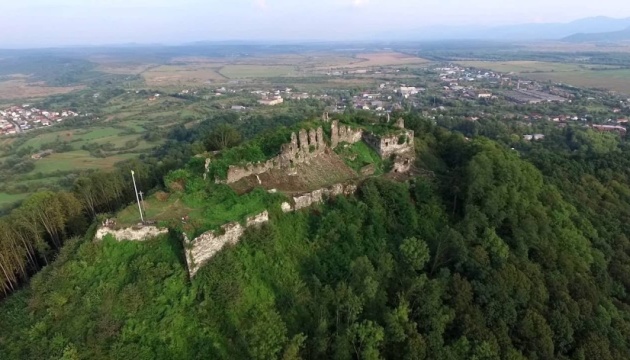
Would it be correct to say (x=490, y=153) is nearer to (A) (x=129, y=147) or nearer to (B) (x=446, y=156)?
(B) (x=446, y=156)

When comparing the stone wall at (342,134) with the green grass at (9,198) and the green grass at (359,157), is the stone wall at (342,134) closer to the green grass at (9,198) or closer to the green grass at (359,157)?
the green grass at (359,157)

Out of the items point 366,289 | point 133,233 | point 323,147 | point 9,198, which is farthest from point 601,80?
point 133,233

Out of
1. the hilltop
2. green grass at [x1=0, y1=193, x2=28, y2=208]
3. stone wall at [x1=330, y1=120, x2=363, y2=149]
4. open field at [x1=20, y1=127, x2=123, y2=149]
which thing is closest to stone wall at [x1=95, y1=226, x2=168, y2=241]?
the hilltop

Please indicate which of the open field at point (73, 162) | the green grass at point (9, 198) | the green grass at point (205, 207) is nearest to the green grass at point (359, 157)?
the green grass at point (205, 207)

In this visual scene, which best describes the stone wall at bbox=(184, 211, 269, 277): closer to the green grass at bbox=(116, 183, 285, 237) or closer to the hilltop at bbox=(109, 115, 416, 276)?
the hilltop at bbox=(109, 115, 416, 276)

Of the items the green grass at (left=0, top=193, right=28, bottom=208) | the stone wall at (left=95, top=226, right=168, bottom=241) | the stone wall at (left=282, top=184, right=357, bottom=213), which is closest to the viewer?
the stone wall at (left=95, top=226, right=168, bottom=241)

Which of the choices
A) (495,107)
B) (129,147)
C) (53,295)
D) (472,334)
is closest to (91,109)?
(129,147)

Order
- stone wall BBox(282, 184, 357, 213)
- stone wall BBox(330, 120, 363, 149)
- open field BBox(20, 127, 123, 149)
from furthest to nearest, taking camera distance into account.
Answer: open field BBox(20, 127, 123, 149) < stone wall BBox(330, 120, 363, 149) < stone wall BBox(282, 184, 357, 213)

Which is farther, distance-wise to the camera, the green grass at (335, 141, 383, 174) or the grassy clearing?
the grassy clearing
